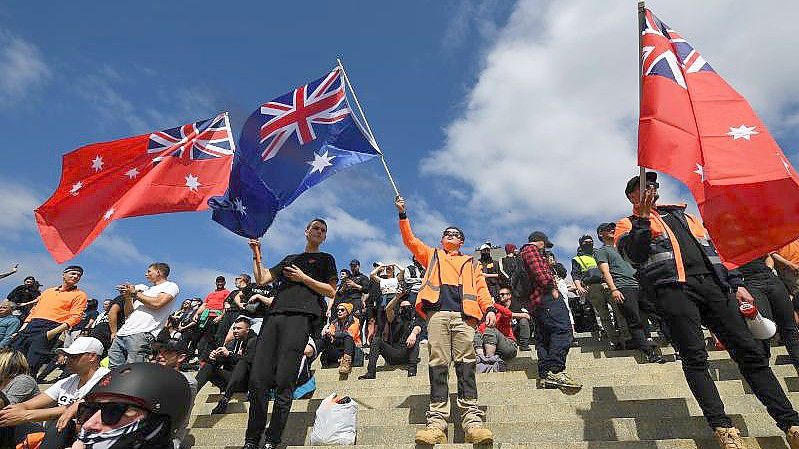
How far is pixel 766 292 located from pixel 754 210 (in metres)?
2.30

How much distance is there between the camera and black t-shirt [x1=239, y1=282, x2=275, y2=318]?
622cm

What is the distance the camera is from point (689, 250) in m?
3.69

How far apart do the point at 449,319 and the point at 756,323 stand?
253 cm

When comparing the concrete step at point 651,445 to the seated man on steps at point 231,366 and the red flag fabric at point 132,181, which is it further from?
the red flag fabric at point 132,181

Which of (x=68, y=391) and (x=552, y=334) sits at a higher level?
(x=552, y=334)

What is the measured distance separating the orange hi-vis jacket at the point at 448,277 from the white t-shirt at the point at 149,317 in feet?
10.2

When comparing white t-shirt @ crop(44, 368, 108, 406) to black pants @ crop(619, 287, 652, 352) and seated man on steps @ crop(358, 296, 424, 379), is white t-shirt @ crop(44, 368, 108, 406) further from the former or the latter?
black pants @ crop(619, 287, 652, 352)

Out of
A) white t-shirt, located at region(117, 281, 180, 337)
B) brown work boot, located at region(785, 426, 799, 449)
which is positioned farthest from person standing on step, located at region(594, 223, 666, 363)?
white t-shirt, located at region(117, 281, 180, 337)

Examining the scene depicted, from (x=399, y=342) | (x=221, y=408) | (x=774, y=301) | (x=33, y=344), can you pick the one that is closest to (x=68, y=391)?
(x=221, y=408)

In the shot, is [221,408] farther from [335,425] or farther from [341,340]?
[341,340]

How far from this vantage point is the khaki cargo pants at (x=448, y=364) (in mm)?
4387

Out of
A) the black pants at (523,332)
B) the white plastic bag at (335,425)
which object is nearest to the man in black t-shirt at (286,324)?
the white plastic bag at (335,425)

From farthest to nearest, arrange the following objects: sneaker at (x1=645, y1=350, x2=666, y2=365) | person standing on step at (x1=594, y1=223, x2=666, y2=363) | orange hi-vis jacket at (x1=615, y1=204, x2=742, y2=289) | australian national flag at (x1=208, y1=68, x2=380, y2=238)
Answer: person standing on step at (x1=594, y1=223, x2=666, y2=363) < sneaker at (x1=645, y1=350, x2=666, y2=365) < australian national flag at (x1=208, y1=68, x2=380, y2=238) < orange hi-vis jacket at (x1=615, y1=204, x2=742, y2=289)

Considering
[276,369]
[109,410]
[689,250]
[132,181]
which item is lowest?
[109,410]
